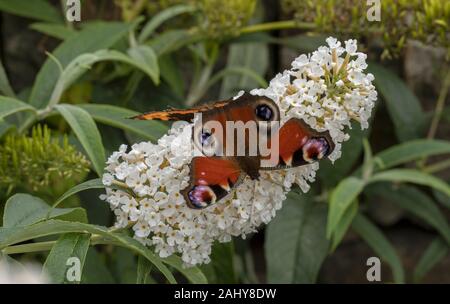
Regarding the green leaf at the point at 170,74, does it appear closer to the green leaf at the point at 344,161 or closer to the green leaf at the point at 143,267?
the green leaf at the point at 344,161

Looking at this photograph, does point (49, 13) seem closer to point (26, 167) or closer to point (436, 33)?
point (26, 167)

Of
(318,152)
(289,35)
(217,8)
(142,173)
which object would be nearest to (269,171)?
(318,152)

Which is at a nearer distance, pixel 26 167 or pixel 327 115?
pixel 327 115

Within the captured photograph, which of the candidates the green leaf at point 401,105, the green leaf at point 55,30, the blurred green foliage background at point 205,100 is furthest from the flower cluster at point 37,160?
the green leaf at point 401,105

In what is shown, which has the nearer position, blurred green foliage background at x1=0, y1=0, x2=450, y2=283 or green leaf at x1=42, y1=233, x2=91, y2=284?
green leaf at x1=42, y1=233, x2=91, y2=284

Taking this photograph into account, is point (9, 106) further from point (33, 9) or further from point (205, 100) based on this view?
point (205, 100)

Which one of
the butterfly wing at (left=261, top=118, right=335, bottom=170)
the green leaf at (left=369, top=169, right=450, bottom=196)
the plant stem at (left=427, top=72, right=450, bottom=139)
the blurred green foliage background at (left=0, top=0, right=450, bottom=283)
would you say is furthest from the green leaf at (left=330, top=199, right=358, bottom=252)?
the butterfly wing at (left=261, top=118, right=335, bottom=170)

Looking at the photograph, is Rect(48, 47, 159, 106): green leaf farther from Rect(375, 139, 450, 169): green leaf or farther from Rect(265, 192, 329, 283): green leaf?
Rect(375, 139, 450, 169): green leaf
